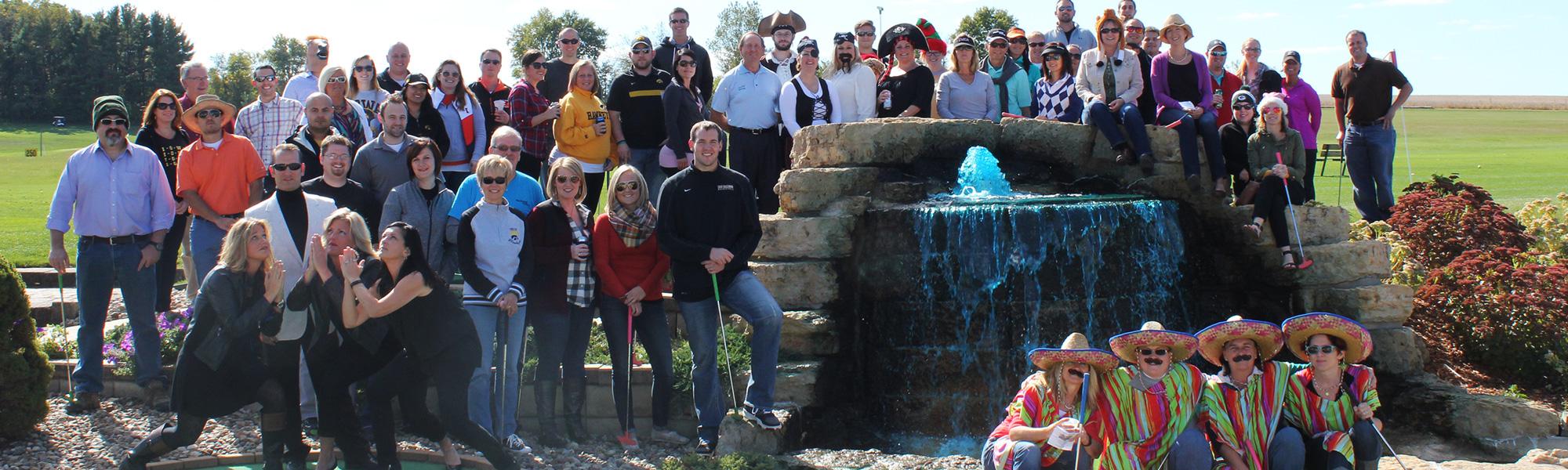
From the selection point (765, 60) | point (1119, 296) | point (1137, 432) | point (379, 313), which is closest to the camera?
point (1137, 432)

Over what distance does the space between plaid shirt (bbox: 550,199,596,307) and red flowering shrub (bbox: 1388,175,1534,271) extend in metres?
6.70

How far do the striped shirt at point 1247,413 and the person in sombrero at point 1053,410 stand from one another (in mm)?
516

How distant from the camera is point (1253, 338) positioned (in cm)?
577

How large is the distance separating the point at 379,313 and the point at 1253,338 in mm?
3829

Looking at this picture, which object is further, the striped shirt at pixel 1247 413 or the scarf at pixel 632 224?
the scarf at pixel 632 224

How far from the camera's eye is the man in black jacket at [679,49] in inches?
421

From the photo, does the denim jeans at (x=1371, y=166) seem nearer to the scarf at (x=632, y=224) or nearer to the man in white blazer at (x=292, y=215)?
the scarf at (x=632, y=224)

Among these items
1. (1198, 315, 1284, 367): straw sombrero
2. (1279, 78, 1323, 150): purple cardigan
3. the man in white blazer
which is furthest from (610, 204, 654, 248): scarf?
(1279, 78, 1323, 150): purple cardigan

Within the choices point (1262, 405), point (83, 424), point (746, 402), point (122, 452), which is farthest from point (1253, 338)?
point (83, 424)

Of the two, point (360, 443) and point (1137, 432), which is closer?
point (1137, 432)

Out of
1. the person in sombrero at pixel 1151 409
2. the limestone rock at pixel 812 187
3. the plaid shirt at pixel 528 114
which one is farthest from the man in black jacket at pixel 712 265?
the plaid shirt at pixel 528 114

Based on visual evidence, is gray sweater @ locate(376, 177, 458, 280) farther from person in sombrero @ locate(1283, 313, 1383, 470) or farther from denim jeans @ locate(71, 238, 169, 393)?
person in sombrero @ locate(1283, 313, 1383, 470)

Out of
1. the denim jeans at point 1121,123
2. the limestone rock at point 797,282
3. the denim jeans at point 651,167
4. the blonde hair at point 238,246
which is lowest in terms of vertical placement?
the limestone rock at point 797,282

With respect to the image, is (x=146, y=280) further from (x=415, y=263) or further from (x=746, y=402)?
(x=746, y=402)
